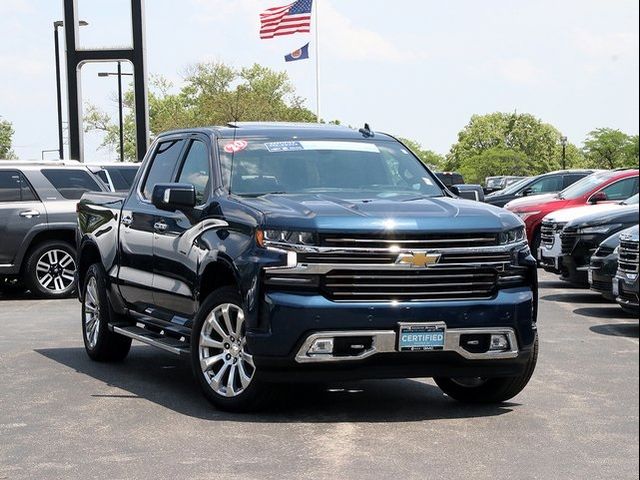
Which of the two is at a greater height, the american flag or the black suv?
the american flag

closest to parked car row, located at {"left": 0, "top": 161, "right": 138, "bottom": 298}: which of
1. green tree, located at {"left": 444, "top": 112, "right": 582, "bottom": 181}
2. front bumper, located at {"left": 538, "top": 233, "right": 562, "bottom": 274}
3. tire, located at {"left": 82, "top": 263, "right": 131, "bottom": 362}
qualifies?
front bumper, located at {"left": 538, "top": 233, "right": 562, "bottom": 274}

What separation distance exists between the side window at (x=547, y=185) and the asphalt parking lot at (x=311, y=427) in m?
18.3

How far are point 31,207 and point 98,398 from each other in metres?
9.28

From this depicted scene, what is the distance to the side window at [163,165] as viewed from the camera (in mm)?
9812

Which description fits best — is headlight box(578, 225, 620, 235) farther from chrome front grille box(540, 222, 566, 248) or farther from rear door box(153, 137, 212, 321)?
rear door box(153, 137, 212, 321)

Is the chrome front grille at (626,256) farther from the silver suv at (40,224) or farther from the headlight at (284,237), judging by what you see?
the silver suv at (40,224)

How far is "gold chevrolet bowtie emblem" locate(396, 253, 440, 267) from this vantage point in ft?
25.1

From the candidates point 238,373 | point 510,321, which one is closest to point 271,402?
point 238,373

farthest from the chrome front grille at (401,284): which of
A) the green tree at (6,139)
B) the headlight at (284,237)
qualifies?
the green tree at (6,139)

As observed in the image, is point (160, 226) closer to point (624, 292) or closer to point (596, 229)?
point (624, 292)

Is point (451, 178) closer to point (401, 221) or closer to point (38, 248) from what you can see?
point (38, 248)

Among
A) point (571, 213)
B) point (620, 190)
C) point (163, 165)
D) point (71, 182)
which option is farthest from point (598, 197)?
point (163, 165)

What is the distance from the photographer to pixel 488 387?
28.2 ft

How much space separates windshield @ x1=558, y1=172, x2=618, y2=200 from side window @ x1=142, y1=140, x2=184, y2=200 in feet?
42.4
